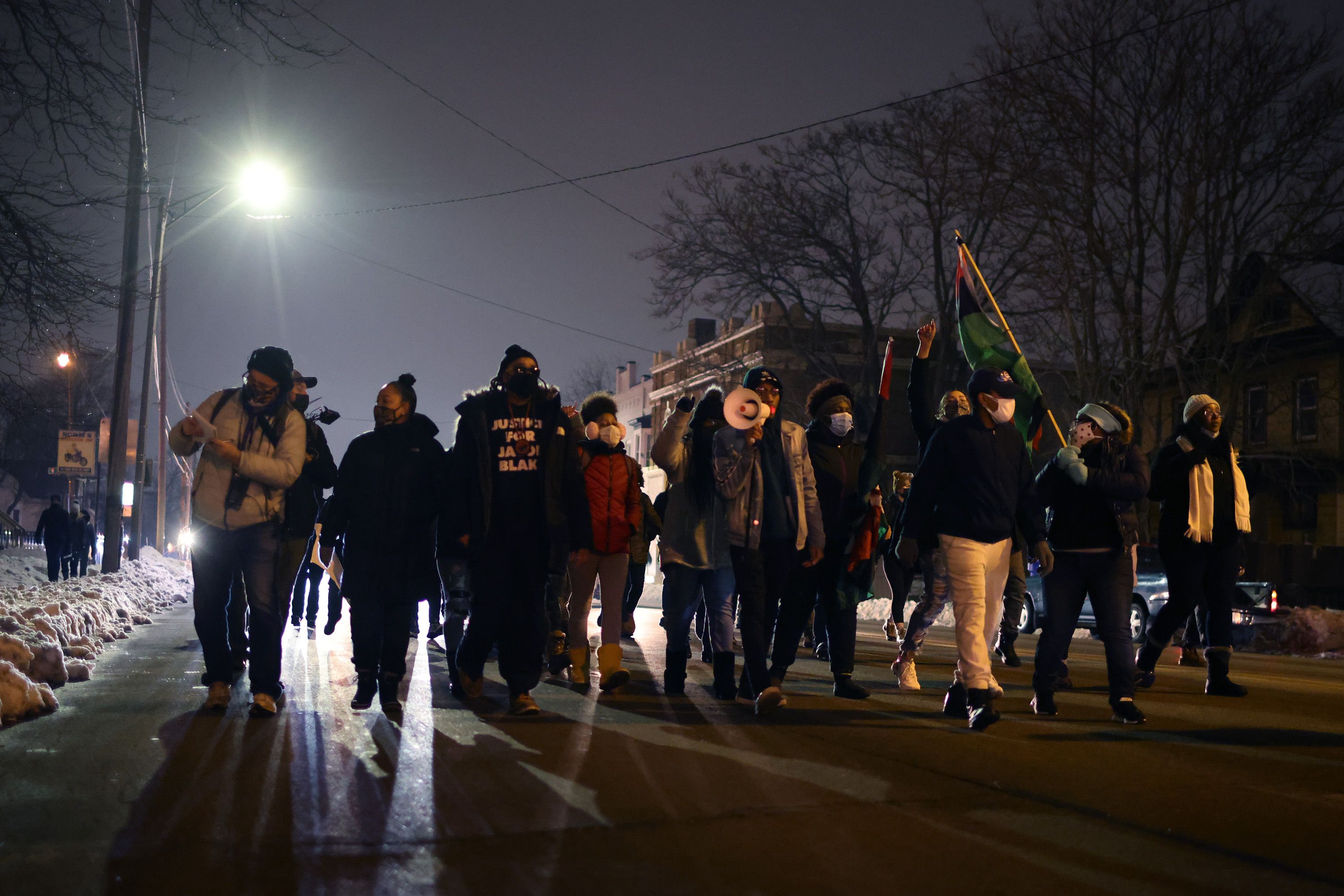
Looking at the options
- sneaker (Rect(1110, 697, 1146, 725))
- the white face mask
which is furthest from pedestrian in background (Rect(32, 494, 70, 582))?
sneaker (Rect(1110, 697, 1146, 725))

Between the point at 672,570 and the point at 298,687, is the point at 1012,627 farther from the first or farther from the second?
the point at 298,687

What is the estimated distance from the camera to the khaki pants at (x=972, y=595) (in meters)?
7.02

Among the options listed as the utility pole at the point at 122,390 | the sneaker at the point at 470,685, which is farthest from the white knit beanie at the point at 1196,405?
the utility pole at the point at 122,390

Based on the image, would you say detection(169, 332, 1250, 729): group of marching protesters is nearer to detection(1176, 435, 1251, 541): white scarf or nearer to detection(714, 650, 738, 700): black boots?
detection(714, 650, 738, 700): black boots

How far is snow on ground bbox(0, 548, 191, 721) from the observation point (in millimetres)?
6965

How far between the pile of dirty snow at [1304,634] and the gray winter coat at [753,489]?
1124 cm

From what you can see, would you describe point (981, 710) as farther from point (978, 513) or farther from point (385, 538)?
point (385, 538)

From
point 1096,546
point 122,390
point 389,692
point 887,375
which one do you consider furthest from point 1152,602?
point 122,390

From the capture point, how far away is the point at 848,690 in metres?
8.46

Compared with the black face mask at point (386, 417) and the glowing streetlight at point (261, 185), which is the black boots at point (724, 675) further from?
the glowing streetlight at point (261, 185)

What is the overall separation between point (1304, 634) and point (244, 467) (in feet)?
48.0

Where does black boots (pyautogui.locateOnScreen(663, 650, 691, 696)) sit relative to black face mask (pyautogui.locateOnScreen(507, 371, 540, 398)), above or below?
below

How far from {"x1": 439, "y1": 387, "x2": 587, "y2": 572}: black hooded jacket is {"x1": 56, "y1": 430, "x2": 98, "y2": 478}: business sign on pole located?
2172 centimetres

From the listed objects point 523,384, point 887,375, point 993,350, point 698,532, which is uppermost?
point 993,350
